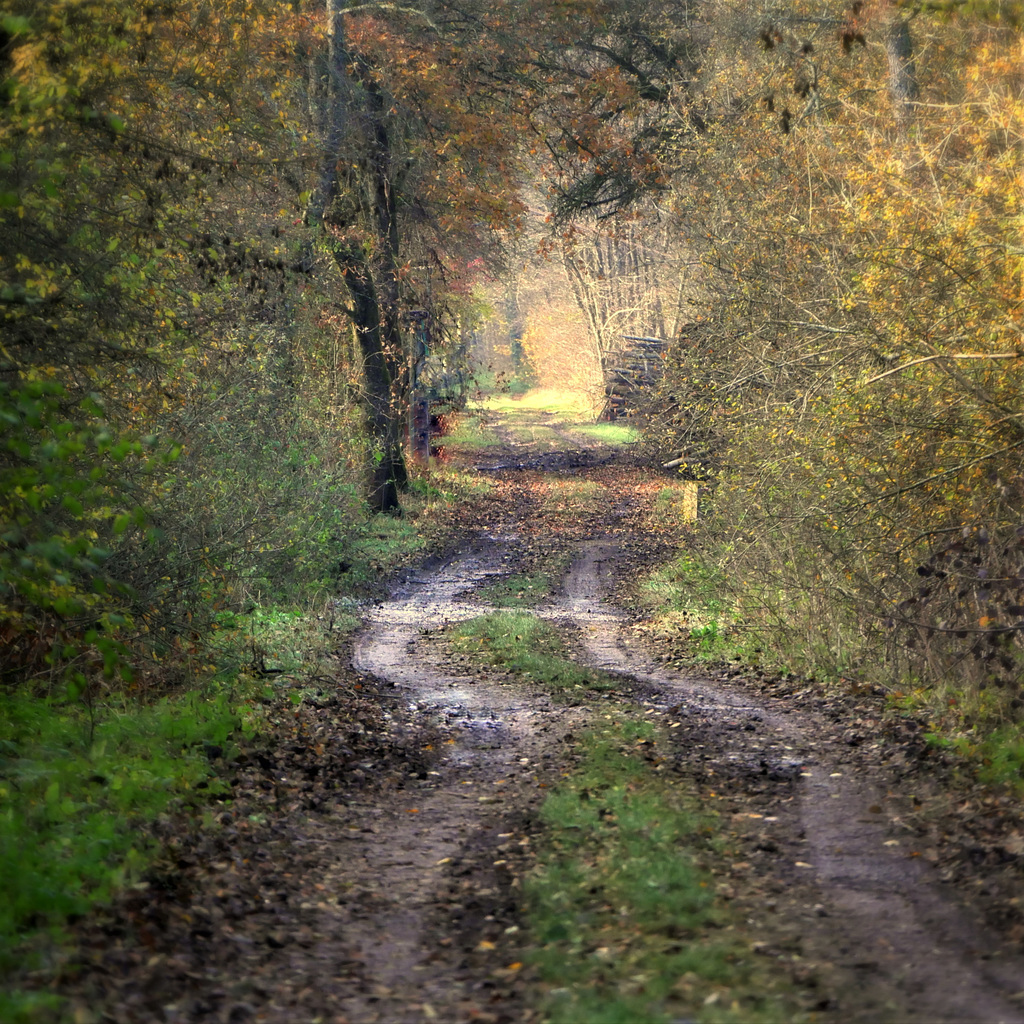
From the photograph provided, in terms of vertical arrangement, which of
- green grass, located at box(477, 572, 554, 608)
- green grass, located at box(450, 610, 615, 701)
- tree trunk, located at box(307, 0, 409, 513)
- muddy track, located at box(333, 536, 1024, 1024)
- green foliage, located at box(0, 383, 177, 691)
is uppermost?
tree trunk, located at box(307, 0, 409, 513)

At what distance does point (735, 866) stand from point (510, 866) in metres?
1.34

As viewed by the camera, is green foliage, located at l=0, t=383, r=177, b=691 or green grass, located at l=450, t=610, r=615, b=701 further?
green grass, located at l=450, t=610, r=615, b=701

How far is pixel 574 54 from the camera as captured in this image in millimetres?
25500

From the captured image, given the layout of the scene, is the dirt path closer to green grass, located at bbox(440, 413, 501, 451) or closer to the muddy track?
the muddy track

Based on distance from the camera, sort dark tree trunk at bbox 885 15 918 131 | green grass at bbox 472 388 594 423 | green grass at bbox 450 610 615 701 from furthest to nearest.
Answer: green grass at bbox 472 388 594 423
dark tree trunk at bbox 885 15 918 131
green grass at bbox 450 610 615 701

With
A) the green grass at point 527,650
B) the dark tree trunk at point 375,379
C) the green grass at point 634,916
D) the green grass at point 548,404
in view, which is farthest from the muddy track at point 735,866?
the green grass at point 548,404

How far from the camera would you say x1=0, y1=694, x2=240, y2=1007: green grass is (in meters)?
5.53

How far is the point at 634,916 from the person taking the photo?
19.8 feet

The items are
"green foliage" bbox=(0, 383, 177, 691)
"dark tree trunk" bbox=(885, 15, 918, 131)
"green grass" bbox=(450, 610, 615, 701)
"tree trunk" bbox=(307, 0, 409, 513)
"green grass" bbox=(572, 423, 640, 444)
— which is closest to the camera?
"green foliage" bbox=(0, 383, 177, 691)

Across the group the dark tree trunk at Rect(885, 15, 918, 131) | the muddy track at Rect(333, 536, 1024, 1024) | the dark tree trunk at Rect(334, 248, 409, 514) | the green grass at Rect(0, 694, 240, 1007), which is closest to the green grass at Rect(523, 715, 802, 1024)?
the muddy track at Rect(333, 536, 1024, 1024)

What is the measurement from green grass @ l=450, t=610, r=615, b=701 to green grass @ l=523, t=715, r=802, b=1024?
3.85m

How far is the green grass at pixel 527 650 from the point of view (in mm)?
12867

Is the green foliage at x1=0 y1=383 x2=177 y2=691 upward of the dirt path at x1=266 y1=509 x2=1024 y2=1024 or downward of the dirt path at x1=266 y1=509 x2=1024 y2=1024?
upward

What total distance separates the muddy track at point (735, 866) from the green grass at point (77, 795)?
4.32 ft
